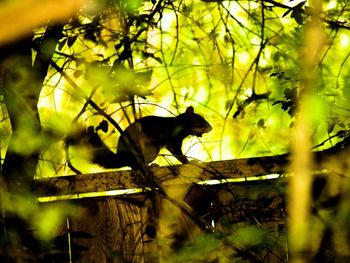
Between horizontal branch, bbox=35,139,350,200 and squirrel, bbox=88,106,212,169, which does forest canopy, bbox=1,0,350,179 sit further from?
horizontal branch, bbox=35,139,350,200

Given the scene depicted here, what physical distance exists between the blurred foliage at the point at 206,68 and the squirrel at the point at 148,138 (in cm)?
6

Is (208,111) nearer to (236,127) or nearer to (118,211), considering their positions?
(236,127)

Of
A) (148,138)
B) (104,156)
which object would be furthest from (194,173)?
(148,138)

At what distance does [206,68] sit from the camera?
2277 mm

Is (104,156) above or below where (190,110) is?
below

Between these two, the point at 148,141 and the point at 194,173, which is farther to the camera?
the point at 148,141

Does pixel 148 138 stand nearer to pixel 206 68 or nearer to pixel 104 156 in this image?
pixel 104 156

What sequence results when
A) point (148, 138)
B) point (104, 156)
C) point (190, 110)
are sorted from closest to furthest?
1. point (104, 156)
2. point (190, 110)
3. point (148, 138)

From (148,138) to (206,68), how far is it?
2.07ft

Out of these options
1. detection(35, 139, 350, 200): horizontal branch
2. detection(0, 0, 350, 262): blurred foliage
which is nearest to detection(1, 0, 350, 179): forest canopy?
detection(0, 0, 350, 262): blurred foliage

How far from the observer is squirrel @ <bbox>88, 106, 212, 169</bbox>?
6.76 ft

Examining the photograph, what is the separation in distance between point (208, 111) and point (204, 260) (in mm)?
1010

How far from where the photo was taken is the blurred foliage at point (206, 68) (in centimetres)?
196

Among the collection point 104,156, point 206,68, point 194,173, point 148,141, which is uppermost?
point 206,68
